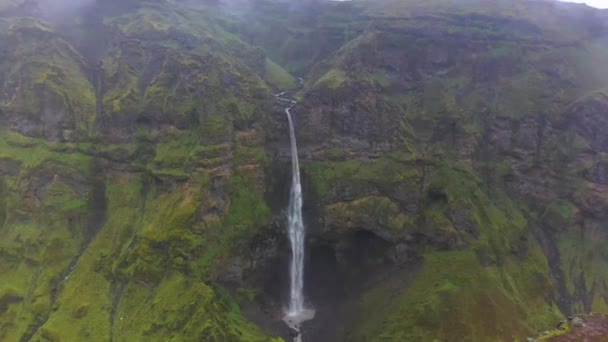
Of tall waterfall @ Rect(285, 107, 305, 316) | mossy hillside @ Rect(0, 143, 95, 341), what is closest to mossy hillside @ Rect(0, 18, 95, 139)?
mossy hillside @ Rect(0, 143, 95, 341)

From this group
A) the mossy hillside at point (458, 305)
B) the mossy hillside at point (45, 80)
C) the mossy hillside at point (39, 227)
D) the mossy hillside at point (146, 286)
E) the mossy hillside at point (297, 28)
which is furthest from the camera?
the mossy hillside at point (297, 28)

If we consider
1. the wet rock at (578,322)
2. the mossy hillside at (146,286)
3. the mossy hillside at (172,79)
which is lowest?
the mossy hillside at (146,286)

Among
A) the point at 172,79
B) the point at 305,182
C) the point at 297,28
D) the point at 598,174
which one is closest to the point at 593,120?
the point at 598,174

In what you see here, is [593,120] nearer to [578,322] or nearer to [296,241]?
[296,241]

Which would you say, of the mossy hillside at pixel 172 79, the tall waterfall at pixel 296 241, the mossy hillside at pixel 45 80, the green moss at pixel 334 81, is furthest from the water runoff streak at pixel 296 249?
the mossy hillside at pixel 45 80

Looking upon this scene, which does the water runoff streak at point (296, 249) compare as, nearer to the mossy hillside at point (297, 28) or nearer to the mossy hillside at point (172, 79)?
the mossy hillside at point (172, 79)

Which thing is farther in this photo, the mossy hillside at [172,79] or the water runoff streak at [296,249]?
the mossy hillside at [172,79]

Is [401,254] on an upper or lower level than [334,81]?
lower
